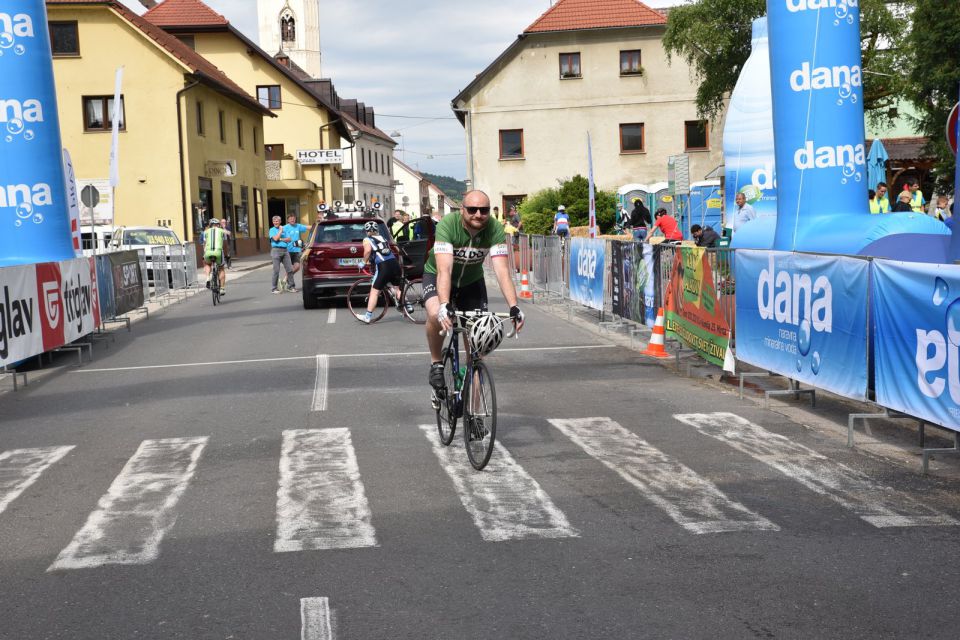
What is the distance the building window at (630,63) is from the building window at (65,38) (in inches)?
981

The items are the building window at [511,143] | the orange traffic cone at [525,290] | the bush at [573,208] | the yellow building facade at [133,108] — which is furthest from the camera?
the building window at [511,143]

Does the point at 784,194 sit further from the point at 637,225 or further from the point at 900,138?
the point at 900,138

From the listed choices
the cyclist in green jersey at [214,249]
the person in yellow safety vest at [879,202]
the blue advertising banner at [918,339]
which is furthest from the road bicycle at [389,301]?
the person in yellow safety vest at [879,202]

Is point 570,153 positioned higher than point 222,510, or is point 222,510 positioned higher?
point 570,153

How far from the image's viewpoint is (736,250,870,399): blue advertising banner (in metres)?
8.82

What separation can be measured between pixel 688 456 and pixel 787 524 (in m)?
1.86

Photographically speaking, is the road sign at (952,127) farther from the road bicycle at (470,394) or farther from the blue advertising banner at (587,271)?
the blue advertising banner at (587,271)

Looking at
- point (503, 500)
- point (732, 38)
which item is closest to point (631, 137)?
point (732, 38)

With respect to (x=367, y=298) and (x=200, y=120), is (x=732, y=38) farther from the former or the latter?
(x=367, y=298)

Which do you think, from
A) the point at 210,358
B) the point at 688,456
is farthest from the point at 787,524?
the point at 210,358

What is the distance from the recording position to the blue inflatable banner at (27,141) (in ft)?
53.9

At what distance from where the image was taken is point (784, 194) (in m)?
13.7

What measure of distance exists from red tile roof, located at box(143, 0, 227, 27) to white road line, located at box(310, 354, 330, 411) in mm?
51449

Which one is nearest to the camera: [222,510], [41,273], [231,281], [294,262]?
[222,510]
